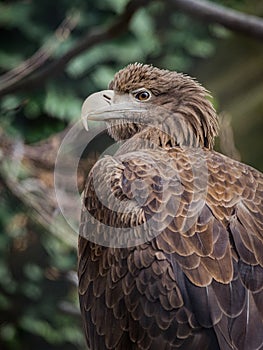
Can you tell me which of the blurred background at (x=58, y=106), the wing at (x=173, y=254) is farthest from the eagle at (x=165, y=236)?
the blurred background at (x=58, y=106)

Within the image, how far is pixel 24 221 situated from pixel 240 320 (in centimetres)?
208

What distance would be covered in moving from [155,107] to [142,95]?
57 millimetres

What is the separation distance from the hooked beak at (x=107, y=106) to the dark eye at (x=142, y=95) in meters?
0.02

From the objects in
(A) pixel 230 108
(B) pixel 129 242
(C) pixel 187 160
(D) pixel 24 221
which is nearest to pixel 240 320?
(B) pixel 129 242

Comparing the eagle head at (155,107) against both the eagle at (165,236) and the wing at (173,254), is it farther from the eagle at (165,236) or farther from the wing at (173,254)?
the wing at (173,254)

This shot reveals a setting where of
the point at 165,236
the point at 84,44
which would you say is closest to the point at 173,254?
the point at 165,236

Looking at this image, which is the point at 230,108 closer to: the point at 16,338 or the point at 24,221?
the point at 24,221

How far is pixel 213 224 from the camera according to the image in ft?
7.47

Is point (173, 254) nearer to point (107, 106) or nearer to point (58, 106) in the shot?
point (107, 106)

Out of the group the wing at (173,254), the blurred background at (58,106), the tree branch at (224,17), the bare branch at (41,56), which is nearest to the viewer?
the wing at (173,254)

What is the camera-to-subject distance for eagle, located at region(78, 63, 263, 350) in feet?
7.18

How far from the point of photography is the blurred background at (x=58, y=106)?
384cm

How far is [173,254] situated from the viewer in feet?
7.33

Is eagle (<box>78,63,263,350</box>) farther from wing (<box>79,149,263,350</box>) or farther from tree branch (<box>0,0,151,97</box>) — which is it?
tree branch (<box>0,0,151,97</box>)
